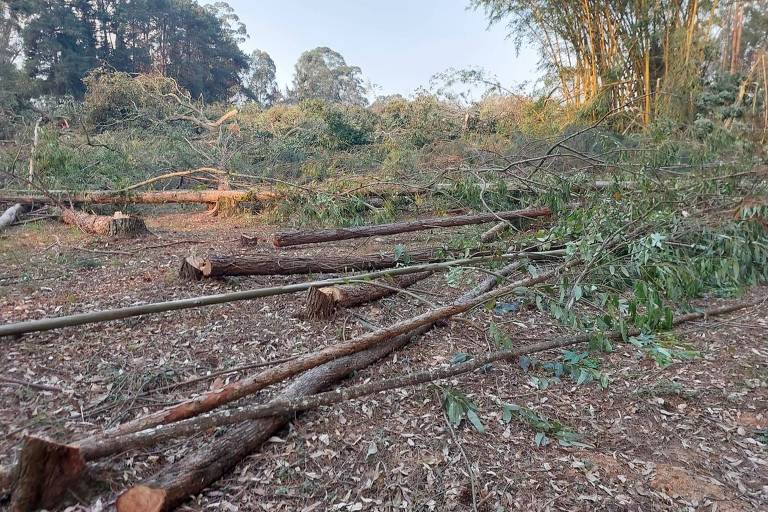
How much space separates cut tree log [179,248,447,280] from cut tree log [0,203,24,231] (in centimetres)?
342

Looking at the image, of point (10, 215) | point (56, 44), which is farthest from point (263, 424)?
point (56, 44)

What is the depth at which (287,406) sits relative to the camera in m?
1.64

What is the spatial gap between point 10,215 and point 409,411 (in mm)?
5686

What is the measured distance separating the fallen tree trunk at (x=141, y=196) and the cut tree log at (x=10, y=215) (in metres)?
0.15

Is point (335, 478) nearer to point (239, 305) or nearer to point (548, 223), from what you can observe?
point (239, 305)

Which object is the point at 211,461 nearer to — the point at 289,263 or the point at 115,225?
the point at 289,263

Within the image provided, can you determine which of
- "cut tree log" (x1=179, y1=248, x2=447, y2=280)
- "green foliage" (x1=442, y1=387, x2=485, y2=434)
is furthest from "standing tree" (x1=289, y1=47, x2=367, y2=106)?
"green foliage" (x1=442, y1=387, x2=485, y2=434)

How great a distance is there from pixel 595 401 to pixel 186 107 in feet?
27.4

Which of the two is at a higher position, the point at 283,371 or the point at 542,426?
the point at 283,371

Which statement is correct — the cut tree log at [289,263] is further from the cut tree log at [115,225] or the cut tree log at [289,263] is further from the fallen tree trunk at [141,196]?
the fallen tree trunk at [141,196]

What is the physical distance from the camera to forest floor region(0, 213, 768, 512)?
1.49 m

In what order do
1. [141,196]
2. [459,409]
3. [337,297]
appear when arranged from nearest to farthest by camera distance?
[459,409] → [337,297] → [141,196]

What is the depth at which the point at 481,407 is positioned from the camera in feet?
6.35

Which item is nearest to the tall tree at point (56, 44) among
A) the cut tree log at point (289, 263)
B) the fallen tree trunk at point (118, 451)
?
the cut tree log at point (289, 263)
